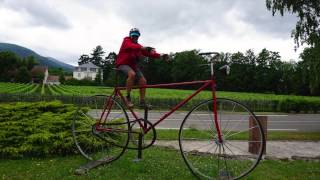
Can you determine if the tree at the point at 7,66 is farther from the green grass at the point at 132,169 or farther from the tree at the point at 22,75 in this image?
the green grass at the point at 132,169

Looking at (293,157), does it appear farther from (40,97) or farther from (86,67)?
(86,67)

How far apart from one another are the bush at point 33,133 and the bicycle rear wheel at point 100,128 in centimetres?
30

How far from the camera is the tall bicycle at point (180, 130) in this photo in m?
6.03

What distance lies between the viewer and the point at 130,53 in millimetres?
6859

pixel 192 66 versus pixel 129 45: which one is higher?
pixel 192 66

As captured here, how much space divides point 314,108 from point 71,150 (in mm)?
39203

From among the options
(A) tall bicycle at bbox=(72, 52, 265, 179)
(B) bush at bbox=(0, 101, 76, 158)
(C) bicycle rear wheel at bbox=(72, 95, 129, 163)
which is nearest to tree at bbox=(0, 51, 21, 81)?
(B) bush at bbox=(0, 101, 76, 158)

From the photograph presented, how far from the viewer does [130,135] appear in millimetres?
7219

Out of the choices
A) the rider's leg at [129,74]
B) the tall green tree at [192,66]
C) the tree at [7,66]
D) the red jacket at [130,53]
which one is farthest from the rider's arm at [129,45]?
the tree at [7,66]

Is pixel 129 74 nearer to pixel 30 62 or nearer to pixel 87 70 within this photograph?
pixel 30 62

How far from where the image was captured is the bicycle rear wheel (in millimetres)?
7262

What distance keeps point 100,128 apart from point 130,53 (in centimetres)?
142

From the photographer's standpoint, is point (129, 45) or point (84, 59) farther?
point (84, 59)

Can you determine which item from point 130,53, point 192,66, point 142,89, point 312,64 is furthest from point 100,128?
point 312,64
